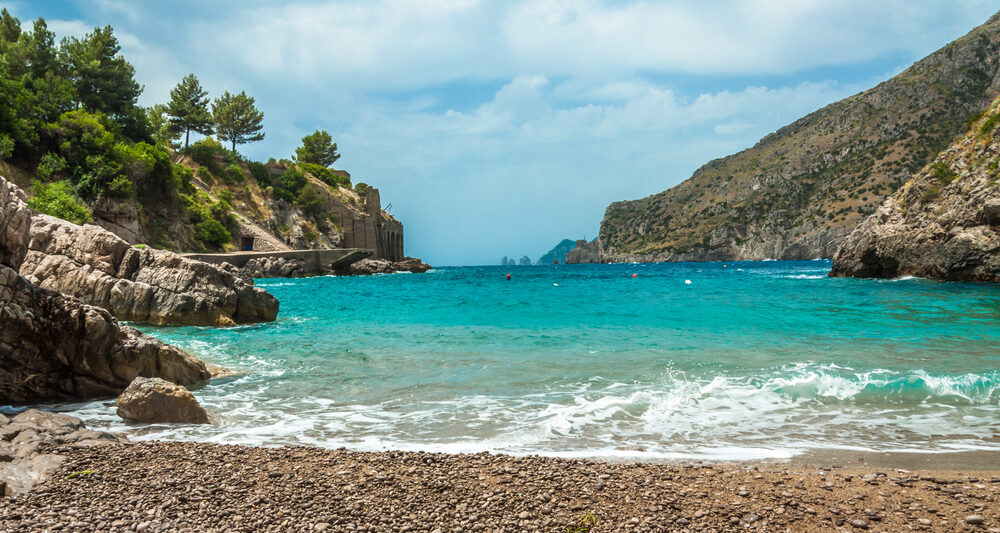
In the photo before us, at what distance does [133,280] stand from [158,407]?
1137 cm

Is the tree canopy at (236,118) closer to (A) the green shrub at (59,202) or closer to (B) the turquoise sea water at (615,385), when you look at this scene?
(A) the green shrub at (59,202)

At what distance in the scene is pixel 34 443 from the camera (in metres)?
5.13

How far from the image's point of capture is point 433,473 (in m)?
4.79

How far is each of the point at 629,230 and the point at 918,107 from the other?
80.5m

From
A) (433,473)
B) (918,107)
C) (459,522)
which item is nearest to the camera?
(459,522)

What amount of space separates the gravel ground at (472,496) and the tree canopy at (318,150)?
323 ft

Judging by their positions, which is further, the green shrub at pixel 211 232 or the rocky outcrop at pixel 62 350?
the green shrub at pixel 211 232

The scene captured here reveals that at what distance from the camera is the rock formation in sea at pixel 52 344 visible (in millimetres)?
7203

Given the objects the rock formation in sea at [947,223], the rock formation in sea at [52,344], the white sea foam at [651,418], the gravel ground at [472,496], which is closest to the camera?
the gravel ground at [472,496]

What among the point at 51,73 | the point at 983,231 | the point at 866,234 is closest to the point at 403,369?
the point at 983,231

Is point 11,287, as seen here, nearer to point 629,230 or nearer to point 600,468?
point 600,468

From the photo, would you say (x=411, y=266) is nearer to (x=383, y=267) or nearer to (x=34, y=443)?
(x=383, y=267)

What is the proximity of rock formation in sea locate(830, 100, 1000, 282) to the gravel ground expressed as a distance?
33.8m

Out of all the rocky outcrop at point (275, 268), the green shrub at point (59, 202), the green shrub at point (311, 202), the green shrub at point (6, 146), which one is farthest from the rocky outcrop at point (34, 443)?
the green shrub at point (311, 202)
